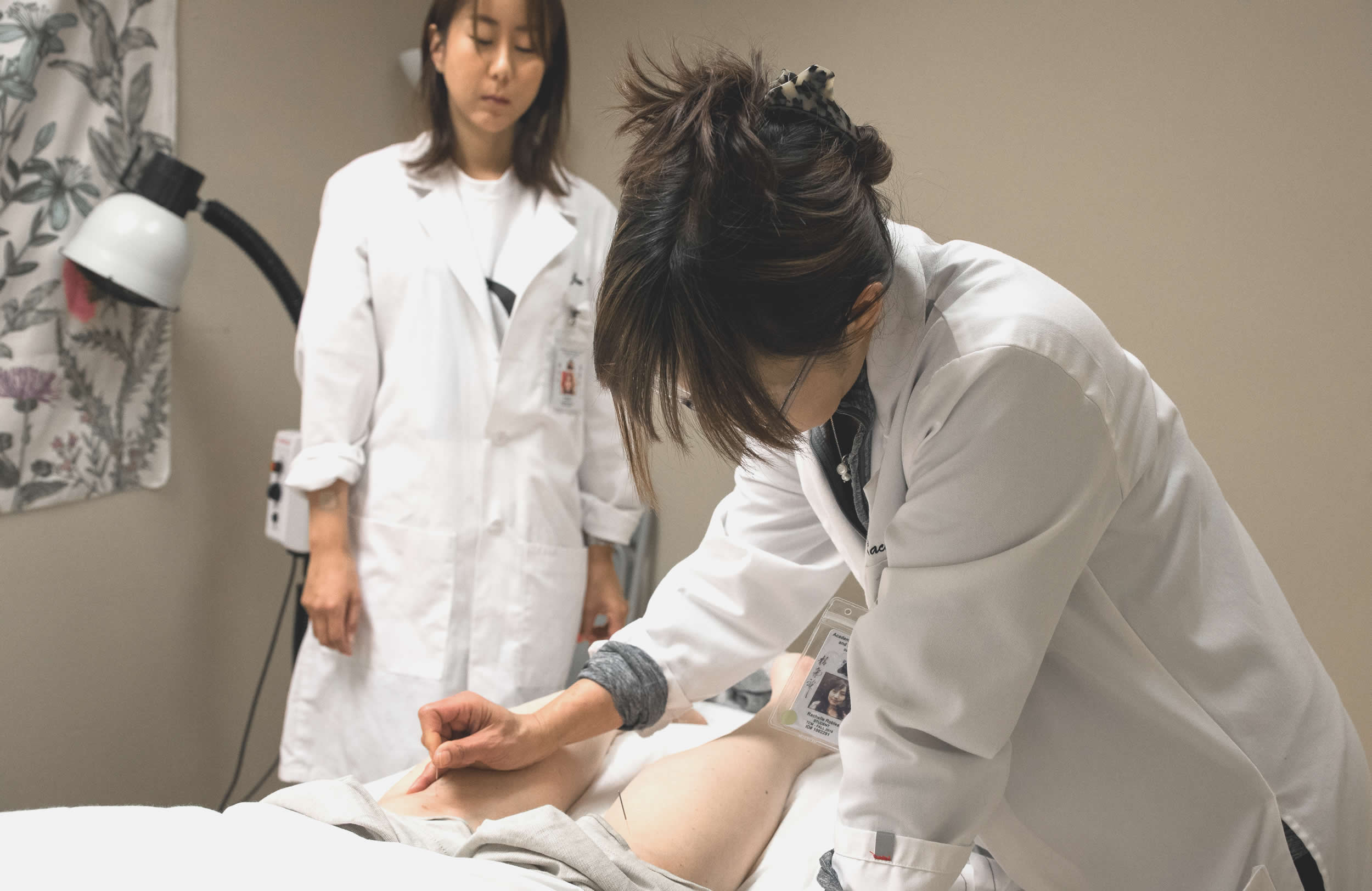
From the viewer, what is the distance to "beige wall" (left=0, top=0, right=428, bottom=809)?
196 cm

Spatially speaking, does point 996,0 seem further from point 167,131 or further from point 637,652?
point 167,131

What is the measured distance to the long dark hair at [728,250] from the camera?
737 mm

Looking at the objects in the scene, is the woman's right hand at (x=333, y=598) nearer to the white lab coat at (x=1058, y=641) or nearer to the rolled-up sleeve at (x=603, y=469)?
the rolled-up sleeve at (x=603, y=469)

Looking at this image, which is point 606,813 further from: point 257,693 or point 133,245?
point 257,693

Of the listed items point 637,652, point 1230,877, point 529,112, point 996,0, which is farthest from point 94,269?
point 1230,877

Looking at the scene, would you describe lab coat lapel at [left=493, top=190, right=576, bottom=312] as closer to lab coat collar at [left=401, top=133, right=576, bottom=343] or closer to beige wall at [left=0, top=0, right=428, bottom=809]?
lab coat collar at [left=401, top=133, right=576, bottom=343]

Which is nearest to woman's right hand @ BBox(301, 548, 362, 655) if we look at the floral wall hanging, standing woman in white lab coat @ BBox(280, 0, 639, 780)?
standing woman in white lab coat @ BBox(280, 0, 639, 780)

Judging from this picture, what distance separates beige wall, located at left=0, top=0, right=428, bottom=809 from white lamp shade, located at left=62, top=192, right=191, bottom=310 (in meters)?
0.43

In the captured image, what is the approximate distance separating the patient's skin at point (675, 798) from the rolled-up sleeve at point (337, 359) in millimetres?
654

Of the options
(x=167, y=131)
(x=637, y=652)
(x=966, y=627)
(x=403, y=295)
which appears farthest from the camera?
(x=167, y=131)

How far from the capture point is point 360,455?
1.79 metres

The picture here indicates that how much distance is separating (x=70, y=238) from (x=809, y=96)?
5.43ft

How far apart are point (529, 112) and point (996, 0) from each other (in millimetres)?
926

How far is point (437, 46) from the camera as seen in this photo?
179 cm
